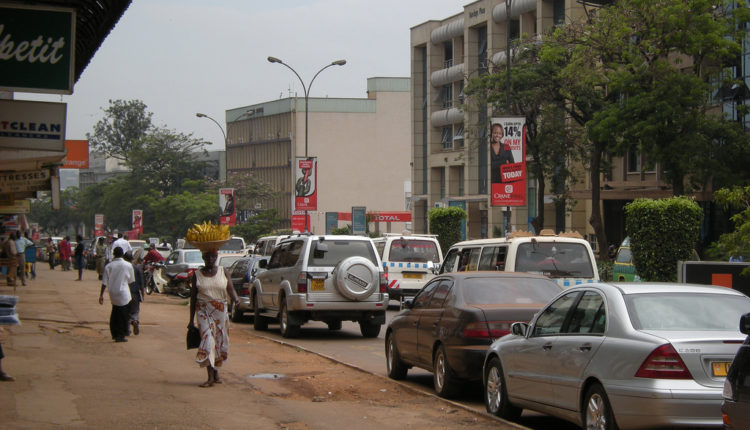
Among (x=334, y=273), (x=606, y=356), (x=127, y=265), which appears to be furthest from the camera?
(x=334, y=273)

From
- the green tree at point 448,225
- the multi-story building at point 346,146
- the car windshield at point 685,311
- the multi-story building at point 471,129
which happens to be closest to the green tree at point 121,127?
the multi-story building at point 346,146

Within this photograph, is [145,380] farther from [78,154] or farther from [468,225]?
[468,225]

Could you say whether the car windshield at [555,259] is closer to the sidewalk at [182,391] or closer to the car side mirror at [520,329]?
the sidewalk at [182,391]

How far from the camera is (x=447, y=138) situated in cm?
7106

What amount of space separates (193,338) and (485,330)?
3.78 m

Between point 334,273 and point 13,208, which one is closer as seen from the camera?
point 334,273

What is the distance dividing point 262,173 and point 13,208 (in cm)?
6895

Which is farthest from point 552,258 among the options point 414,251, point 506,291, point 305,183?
point 305,183

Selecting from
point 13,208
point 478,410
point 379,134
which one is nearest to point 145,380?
point 478,410

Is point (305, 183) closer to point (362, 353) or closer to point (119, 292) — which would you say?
point (119, 292)

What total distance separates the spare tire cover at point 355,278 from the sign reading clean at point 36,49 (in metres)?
9.19

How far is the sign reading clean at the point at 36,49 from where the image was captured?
10250mm

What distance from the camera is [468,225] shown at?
6800 cm

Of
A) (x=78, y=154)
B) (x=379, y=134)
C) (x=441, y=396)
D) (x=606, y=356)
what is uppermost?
(x=379, y=134)
